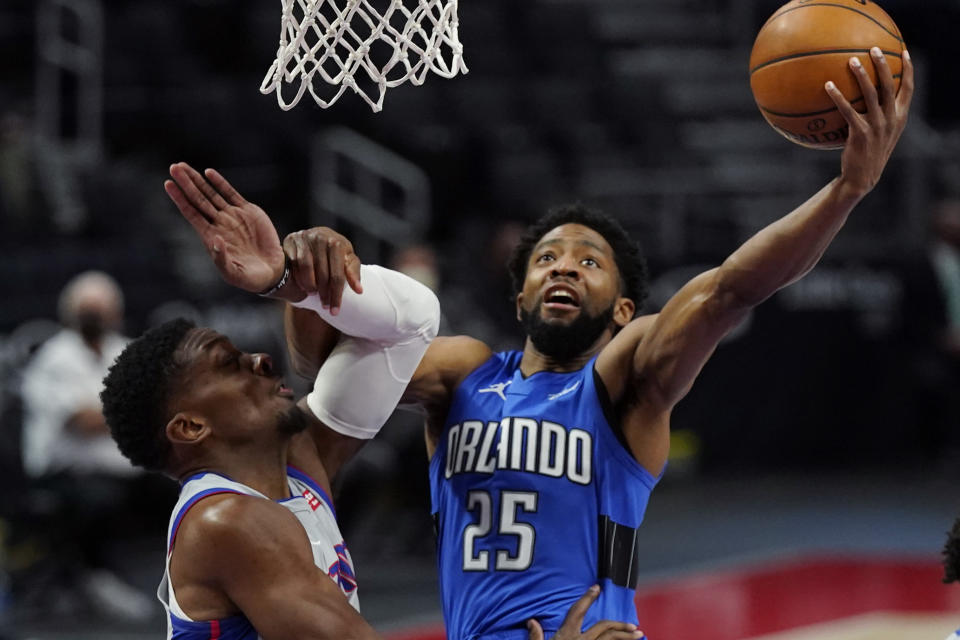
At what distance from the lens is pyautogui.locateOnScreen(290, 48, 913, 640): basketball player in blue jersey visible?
3.36 m

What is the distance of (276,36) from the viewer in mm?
12562

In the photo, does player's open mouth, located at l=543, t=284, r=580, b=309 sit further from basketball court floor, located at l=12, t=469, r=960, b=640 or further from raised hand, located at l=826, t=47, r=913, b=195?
basketball court floor, located at l=12, t=469, r=960, b=640

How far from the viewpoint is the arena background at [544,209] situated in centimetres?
820

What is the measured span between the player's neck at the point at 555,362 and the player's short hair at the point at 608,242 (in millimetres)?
191

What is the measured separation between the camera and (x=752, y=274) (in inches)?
124

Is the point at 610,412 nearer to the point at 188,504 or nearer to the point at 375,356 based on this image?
the point at 375,356

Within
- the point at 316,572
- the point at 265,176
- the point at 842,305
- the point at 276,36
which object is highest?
the point at 276,36

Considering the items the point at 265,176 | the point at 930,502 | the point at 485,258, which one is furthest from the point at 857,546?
the point at 265,176

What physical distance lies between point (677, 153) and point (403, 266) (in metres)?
6.51

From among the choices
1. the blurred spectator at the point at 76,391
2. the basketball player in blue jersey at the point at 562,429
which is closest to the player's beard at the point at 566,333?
the basketball player in blue jersey at the point at 562,429

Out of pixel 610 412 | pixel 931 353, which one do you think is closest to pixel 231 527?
pixel 610 412

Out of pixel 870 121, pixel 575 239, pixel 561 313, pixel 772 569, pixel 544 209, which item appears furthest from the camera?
pixel 544 209

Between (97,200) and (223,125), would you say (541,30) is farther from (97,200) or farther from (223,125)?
(97,200)

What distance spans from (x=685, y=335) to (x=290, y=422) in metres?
0.95
